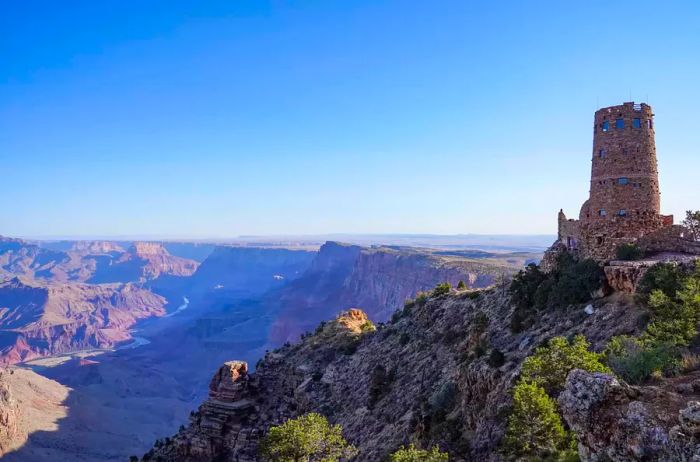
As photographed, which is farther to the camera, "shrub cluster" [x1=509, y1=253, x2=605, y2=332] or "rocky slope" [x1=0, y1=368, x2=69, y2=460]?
"rocky slope" [x1=0, y1=368, x2=69, y2=460]

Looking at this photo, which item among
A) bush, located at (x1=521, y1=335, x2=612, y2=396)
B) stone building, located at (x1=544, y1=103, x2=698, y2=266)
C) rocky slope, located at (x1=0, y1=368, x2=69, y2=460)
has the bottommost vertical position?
rocky slope, located at (x1=0, y1=368, x2=69, y2=460)

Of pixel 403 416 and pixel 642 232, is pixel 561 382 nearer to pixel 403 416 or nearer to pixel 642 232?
pixel 642 232

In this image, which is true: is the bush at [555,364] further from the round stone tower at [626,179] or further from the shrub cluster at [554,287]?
the round stone tower at [626,179]

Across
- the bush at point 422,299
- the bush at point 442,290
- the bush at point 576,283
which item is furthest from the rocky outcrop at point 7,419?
the bush at point 576,283

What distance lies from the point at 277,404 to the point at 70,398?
77.9 meters

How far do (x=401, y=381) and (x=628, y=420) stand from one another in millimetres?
24564

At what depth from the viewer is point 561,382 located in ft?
48.7

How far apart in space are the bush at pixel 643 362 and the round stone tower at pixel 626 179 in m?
9.81

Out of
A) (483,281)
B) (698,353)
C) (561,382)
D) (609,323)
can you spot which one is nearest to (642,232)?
(609,323)

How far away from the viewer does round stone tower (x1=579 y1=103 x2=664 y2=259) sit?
22969mm

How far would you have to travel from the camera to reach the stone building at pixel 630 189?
2295 cm

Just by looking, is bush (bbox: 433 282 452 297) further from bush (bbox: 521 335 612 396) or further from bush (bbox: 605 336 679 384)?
bush (bbox: 605 336 679 384)

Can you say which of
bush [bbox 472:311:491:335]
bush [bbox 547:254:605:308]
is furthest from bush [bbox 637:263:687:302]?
bush [bbox 472:311:491:335]

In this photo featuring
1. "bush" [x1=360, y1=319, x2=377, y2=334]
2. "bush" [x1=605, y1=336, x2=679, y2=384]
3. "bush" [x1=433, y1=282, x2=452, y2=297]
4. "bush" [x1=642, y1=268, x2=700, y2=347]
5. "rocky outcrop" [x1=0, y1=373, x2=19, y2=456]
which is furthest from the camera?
"rocky outcrop" [x1=0, y1=373, x2=19, y2=456]
